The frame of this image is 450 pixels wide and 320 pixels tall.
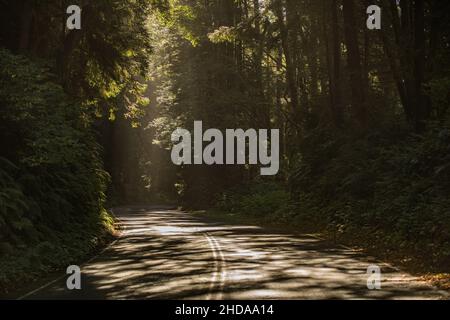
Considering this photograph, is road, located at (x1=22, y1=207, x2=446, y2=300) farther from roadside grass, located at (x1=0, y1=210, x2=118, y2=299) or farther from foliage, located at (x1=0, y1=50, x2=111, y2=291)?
foliage, located at (x1=0, y1=50, x2=111, y2=291)

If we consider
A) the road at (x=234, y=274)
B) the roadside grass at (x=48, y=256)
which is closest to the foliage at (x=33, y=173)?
the roadside grass at (x=48, y=256)

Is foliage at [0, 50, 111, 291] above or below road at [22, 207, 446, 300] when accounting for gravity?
above

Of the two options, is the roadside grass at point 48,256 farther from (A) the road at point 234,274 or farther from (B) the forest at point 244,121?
(A) the road at point 234,274

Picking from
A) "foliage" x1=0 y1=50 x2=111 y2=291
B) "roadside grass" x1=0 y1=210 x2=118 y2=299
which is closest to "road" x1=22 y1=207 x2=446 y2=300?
"roadside grass" x1=0 y1=210 x2=118 y2=299

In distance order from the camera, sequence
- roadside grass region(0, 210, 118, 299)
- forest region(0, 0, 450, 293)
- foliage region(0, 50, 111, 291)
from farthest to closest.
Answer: forest region(0, 0, 450, 293), foliage region(0, 50, 111, 291), roadside grass region(0, 210, 118, 299)

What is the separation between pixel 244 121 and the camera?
50.0 m

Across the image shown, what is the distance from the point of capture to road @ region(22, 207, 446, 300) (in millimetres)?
11930

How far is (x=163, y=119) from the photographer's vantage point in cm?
5206

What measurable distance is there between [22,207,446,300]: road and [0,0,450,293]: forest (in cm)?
135

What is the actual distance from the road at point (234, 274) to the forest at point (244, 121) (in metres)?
1.35

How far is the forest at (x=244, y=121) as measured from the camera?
16797 millimetres

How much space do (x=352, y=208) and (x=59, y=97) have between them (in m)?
12.3

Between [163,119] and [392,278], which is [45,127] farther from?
[163,119]
